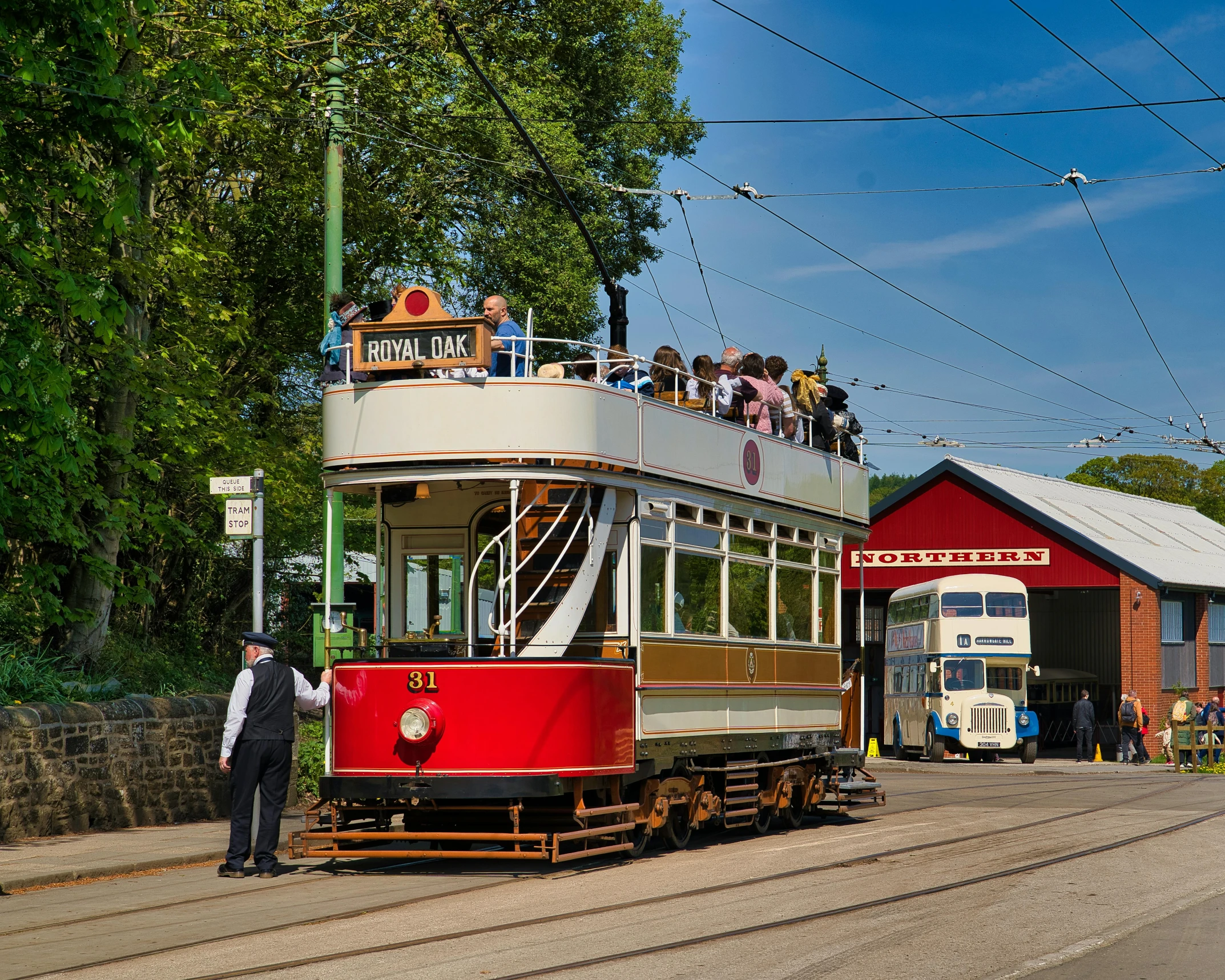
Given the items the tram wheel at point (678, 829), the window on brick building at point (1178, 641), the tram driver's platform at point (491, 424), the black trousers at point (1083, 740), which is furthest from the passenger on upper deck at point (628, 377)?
the window on brick building at point (1178, 641)

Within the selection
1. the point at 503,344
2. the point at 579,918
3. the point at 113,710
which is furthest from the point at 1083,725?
the point at 579,918

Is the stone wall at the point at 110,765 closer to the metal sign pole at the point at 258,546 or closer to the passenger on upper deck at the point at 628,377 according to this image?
the metal sign pole at the point at 258,546

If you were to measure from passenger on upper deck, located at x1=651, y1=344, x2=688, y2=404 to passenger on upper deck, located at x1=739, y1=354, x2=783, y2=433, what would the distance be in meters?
1.22

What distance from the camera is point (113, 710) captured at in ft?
51.7

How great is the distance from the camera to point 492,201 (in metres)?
30.1

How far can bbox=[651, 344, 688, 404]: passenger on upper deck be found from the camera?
14.6m

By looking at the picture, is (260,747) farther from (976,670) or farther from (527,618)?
(976,670)

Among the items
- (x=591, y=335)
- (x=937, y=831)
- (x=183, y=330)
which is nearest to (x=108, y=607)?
(x=183, y=330)

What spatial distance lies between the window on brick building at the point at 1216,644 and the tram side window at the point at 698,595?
32.4 meters

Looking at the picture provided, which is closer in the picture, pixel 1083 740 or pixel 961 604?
pixel 961 604

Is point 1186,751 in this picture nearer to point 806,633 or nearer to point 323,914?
point 806,633

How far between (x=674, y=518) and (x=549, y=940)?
561cm

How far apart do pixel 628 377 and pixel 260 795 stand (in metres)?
4.83

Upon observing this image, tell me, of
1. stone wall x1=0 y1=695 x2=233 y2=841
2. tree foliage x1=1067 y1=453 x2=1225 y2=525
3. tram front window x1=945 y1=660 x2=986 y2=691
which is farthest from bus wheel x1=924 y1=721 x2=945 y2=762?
tree foliage x1=1067 y1=453 x2=1225 y2=525
